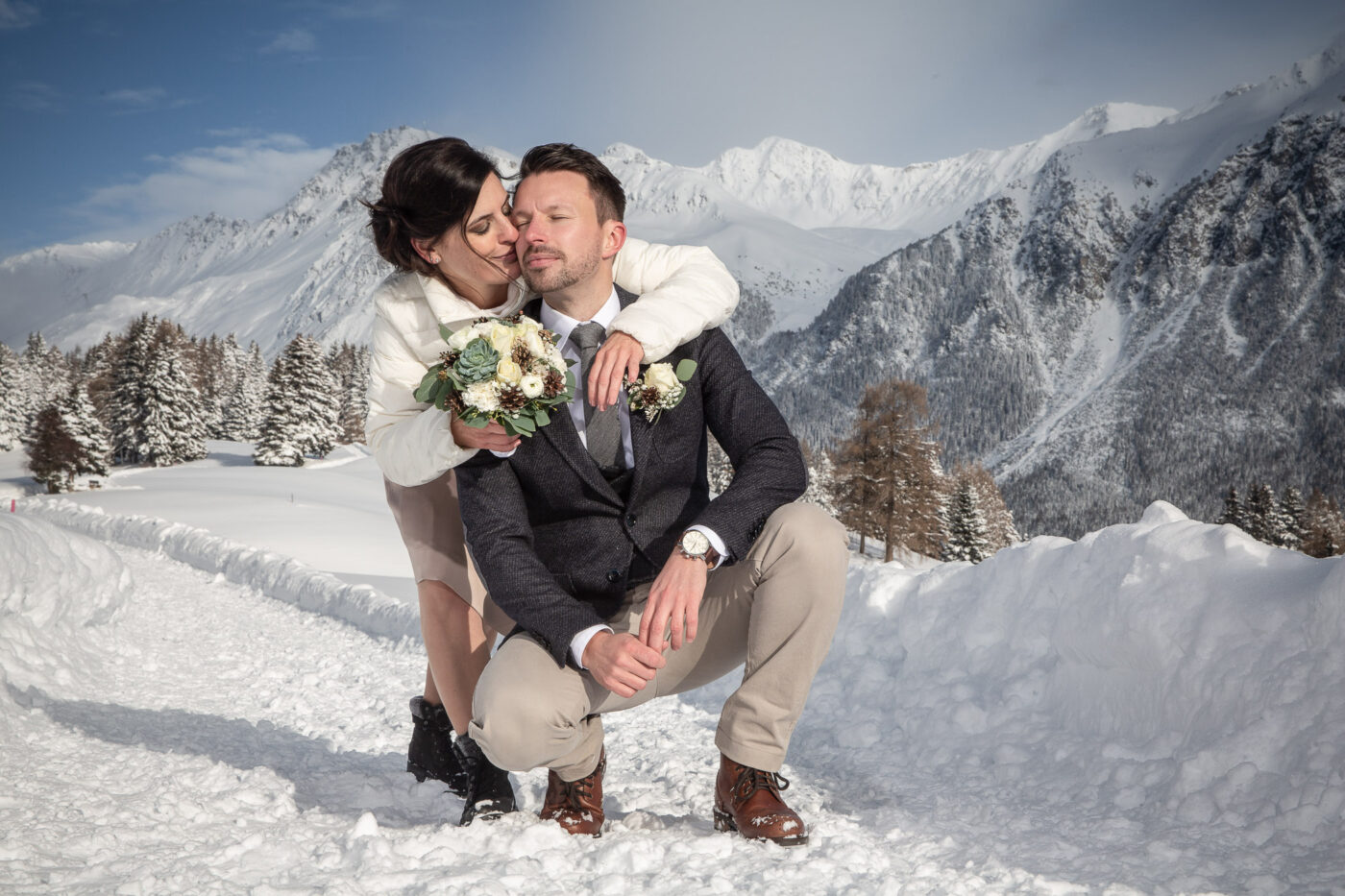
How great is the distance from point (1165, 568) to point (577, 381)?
3.08 meters

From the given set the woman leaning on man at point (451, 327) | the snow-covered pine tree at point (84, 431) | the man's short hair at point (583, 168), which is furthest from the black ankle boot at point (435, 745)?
the snow-covered pine tree at point (84, 431)

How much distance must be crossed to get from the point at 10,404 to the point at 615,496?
7225 cm

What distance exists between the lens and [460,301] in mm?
3713

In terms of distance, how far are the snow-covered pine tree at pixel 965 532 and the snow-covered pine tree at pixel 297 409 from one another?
121ft

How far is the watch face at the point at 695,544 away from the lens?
3.08m

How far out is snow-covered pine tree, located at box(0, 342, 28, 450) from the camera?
192 feet

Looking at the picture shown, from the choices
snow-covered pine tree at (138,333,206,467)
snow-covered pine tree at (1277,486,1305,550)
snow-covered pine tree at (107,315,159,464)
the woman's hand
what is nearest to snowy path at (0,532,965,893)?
the woman's hand

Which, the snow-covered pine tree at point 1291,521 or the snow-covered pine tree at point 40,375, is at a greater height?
the snow-covered pine tree at point 40,375

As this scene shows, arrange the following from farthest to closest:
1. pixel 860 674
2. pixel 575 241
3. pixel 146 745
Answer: pixel 860 674 < pixel 146 745 < pixel 575 241

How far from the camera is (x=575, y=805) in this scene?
122 inches

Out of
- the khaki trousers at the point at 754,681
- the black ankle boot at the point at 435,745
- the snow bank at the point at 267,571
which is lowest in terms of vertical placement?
the snow bank at the point at 267,571

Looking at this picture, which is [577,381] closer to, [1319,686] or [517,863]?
[517,863]

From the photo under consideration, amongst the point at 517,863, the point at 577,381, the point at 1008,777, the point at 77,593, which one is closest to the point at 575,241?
the point at 577,381

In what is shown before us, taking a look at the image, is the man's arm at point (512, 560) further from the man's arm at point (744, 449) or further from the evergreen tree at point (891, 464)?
the evergreen tree at point (891, 464)
